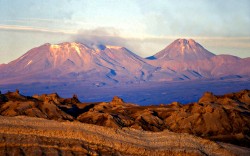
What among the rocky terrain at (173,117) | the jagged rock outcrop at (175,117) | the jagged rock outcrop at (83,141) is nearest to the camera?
the jagged rock outcrop at (83,141)

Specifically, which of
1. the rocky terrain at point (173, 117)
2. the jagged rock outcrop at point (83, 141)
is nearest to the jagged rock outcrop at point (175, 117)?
the rocky terrain at point (173, 117)

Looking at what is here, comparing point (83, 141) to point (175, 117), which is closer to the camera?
point (83, 141)

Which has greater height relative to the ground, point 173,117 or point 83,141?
point 83,141

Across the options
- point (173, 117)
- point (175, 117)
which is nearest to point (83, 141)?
point (175, 117)

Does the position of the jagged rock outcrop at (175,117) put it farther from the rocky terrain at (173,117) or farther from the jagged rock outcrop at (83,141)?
the jagged rock outcrop at (83,141)

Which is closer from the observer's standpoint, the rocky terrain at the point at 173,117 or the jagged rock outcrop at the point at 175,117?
the rocky terrain at the point at 173,117

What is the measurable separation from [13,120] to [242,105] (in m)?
110

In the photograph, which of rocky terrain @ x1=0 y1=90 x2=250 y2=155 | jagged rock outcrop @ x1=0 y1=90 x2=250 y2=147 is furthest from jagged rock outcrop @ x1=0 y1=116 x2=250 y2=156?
jagged rock outcrop @ x1=0 y1=90 x2=250 y2=147

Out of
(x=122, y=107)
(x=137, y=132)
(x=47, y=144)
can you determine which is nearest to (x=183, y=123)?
(x=122, y=107)

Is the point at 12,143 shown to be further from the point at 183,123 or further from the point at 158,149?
the point at 183,123

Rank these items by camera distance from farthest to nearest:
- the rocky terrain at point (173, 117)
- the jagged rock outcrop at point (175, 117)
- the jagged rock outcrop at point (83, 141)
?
the jagged rock outcrop at point (175, 117) < the rocky terrain at point (173, 117) < the jagged rock outcrop at point (83, 141)

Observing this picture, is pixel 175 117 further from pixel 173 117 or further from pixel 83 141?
pixel 83 141

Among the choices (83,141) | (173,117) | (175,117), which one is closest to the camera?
(83,141)

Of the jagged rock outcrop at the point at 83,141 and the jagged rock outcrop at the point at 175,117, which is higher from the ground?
the jagged rock outcrop at the point at 83,141
